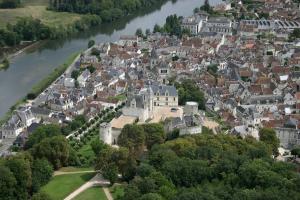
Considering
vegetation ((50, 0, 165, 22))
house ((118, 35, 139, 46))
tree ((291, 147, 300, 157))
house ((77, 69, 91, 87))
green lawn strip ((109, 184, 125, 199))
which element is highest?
vegetation ((50, 0, 165, 22))

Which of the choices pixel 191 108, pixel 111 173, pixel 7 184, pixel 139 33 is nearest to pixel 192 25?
pixel 139 33

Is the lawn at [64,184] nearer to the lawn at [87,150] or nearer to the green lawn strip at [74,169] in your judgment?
the green lawn strip at [74,169]

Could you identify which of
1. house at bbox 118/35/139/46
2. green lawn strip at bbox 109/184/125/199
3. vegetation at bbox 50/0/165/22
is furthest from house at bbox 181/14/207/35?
green lawn strip at bbox 109/184/125/199

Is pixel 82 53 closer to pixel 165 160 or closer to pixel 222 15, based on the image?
pixel 222 15

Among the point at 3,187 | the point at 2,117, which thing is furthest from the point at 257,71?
the point at 3,187

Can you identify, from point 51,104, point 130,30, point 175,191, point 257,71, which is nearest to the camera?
point 175,191

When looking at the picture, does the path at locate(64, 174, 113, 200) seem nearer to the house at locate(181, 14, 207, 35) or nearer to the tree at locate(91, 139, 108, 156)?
the tree at locate(91, 139, 108, 156)

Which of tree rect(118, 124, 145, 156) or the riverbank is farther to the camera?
the riverbank
